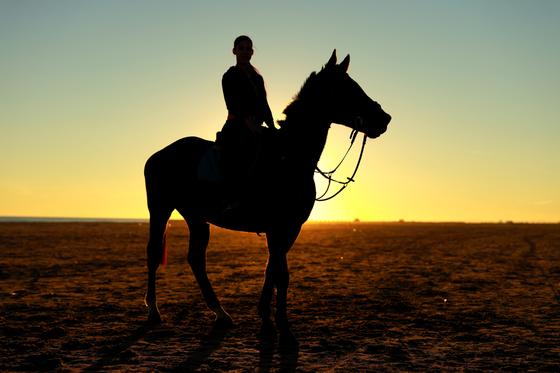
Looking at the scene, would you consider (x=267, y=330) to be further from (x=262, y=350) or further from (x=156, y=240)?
(x=156, y=240)

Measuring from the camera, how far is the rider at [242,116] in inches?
296

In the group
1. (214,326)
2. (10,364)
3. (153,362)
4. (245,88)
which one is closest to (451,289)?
(214,326)

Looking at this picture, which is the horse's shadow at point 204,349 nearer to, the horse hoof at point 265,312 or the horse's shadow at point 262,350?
the horse's shadow at point 262,350

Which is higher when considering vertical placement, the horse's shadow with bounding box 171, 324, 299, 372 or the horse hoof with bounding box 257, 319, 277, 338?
the horse hoof with bounding box 257, 319, 277, 338

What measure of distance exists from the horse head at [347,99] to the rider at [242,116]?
91 centimetres

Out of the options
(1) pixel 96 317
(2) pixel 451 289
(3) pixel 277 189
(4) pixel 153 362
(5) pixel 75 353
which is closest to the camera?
(4) pixel 153 362

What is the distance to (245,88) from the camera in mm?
7680

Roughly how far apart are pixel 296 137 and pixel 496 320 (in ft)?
14.0

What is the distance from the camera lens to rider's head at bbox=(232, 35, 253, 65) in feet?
25.8

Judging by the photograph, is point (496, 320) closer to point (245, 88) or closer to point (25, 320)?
point (245, 88)

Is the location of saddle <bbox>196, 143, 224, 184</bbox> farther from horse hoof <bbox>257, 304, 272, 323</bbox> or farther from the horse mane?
horse hoof <bbox>257, 304, 272, 323</bbox>

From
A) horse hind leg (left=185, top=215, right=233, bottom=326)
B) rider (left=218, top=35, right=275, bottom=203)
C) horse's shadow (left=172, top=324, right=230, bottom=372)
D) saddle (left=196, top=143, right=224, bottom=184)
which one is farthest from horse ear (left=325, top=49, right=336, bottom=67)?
horse's shadow (left=172, top=324, right=230, bottom=372)

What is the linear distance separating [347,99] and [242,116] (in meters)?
1.46

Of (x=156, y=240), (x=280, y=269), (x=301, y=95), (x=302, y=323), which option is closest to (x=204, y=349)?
(x=280, y=269)
